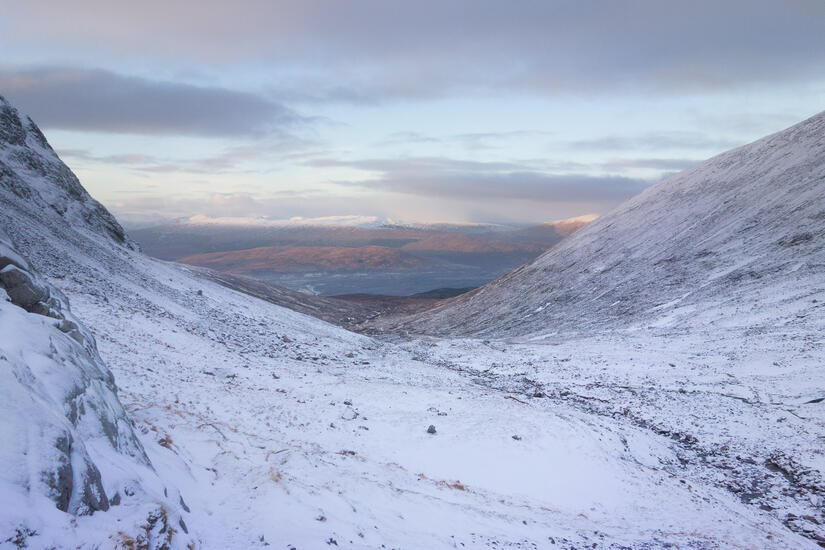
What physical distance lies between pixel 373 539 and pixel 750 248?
37.3 m

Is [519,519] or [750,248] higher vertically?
[750,248]

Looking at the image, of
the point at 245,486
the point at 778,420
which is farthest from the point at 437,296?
the point at 245,486

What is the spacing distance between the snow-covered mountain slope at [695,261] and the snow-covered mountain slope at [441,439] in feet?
20.0

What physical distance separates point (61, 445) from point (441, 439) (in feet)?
34.4

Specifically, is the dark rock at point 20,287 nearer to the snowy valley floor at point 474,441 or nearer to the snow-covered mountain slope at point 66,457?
the snow-covered mountain slope at point 66,457

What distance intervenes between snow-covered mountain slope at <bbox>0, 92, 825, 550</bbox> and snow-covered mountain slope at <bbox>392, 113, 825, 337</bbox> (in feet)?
20.0

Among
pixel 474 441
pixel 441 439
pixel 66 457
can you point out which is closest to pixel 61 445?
pixel 66 457

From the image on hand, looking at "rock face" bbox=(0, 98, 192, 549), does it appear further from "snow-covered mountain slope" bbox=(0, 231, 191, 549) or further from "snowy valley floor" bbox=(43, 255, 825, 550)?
"snowy valley floor" bbox=(43, 255, 825, 550)

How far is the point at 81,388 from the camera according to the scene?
295 inches

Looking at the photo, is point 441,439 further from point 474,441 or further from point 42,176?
point 42,176

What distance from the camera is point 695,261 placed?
36500 mm

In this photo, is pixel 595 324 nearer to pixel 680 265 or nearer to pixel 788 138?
pixel 680 265

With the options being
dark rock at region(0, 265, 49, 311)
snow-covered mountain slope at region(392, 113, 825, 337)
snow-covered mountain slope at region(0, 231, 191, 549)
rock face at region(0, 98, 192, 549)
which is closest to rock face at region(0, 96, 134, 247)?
dark rock at region(0, 265, 49, 311)

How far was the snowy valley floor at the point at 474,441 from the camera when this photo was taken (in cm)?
936
